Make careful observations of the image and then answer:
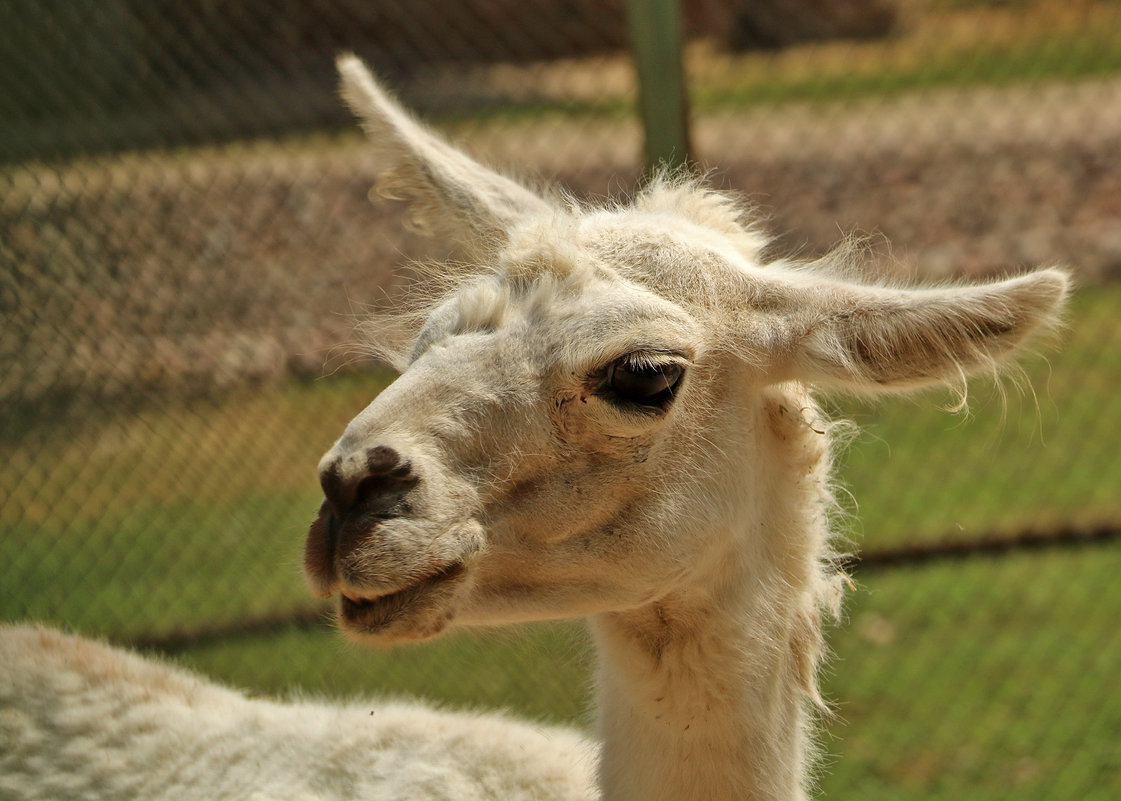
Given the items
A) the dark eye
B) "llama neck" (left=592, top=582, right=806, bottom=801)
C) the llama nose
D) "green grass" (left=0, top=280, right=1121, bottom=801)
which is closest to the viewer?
the llama nose

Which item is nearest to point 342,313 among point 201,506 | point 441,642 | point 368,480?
point 201,506

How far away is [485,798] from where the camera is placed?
3066 millimetres

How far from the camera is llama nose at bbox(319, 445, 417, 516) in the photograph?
6.98 feet

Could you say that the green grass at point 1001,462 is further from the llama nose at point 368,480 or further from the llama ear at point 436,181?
the llama nose at point 368,480

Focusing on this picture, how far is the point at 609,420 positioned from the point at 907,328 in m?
0.61

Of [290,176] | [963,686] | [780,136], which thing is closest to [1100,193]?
[780,136]

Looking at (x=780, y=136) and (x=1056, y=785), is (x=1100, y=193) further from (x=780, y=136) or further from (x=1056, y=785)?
(x=1056, y=785)

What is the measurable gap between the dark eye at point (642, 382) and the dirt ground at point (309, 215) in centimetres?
100

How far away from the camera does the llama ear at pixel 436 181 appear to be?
3049 millimetres

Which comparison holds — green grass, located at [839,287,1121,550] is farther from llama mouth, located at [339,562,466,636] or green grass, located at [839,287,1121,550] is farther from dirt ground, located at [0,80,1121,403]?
llama mouth, located at [339,562,466,636]

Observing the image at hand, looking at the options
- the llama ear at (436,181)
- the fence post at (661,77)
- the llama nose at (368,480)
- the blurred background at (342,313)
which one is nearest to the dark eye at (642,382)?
the llama nose at (368,480)

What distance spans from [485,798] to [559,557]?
97 centimetres

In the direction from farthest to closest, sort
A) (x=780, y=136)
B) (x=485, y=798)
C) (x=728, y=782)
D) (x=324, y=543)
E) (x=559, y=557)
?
(x=780, y=136)
(x=485, y=798)
(x=728, y=782)
(x=559, y=557)
(x=324, y=543)

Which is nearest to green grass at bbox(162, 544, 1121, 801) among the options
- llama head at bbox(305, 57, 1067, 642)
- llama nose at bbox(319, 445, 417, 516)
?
llama head at bbox(305, 57, 1067, 642)
